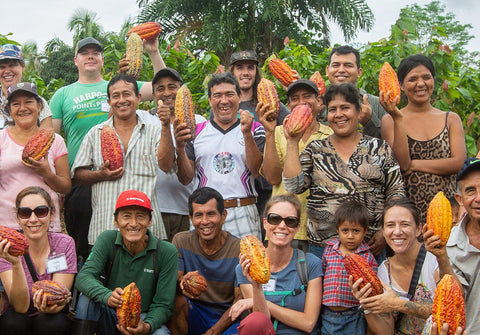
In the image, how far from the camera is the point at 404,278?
4.25m

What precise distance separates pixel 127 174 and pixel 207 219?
3.18 ft

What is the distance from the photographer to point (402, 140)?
4.83m

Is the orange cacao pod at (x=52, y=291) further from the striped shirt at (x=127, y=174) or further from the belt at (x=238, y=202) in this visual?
the belt at (x=238, y=202)

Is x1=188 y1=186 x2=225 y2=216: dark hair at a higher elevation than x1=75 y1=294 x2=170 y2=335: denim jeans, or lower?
higher

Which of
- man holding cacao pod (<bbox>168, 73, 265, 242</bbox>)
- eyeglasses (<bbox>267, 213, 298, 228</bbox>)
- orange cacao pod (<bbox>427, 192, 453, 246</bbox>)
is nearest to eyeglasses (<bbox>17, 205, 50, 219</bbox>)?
man holding cacao pod (<bbox>168, 73, 265, 242</bbox>)

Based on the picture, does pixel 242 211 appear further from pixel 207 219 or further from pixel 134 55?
pixel 134 55

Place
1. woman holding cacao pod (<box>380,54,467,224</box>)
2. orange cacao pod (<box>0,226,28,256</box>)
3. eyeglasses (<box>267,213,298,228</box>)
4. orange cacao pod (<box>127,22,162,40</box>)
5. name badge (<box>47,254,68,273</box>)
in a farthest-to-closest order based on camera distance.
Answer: orange cacao pod (<box>127,22,162,40</box>)
woman holding cacao pod (<box>380,54,467,224</box>)
name badge (<box>47,254,68,273</box>)
eyeglasses (<box>267,213,298,228</box>)
orange cacao pod (<box>0,226,28,256</box>)

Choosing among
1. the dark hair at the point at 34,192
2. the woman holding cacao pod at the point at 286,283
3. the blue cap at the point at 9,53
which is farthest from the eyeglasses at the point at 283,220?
the blue cap at the point at 9,53

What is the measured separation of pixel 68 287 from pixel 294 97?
9.15ft

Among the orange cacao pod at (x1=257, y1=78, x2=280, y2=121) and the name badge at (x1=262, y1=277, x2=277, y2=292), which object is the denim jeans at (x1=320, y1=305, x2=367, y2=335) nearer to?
the name badge at (x1=262, y1=277, x2=277, y2=292)

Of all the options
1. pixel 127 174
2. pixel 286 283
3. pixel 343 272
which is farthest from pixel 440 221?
→ pixel 127 174

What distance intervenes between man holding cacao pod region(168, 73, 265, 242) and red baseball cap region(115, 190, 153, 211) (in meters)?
0.56

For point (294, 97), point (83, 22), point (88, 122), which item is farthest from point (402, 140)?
point (83, 22)

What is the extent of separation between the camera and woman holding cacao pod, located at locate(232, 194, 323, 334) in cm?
425
